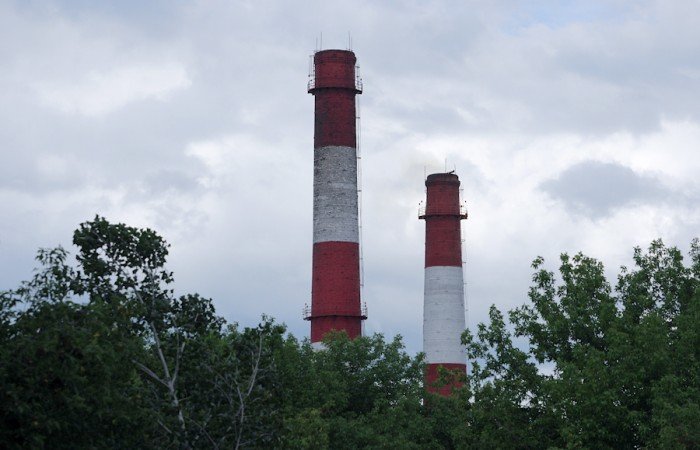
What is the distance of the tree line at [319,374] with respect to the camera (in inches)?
846

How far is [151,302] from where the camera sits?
26.8m

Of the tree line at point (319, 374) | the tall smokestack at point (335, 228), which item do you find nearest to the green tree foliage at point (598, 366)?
the tree line at point (319, 374)

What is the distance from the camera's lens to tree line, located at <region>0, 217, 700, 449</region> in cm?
2150

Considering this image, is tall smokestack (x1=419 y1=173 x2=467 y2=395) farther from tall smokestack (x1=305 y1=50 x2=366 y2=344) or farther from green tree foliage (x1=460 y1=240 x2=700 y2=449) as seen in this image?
green tree foliage (x1=460 y1=240 x2=700 y2=449)

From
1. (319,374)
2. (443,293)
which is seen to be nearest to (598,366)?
(319,374)

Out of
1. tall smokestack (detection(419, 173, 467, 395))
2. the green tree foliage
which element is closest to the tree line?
the green tree foliage

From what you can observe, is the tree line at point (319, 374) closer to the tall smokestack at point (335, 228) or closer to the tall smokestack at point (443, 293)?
the tall smokestack at point (335, 228)

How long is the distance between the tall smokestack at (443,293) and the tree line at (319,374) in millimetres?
11454

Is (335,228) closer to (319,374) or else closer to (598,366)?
(319,374)

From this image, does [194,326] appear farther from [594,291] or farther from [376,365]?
[376,365]

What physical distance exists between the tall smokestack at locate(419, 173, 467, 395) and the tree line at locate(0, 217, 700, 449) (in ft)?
37.6

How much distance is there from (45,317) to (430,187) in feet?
172

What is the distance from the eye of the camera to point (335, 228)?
6097 centimetres

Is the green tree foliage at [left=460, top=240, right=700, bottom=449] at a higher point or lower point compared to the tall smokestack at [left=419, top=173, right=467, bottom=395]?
lower
